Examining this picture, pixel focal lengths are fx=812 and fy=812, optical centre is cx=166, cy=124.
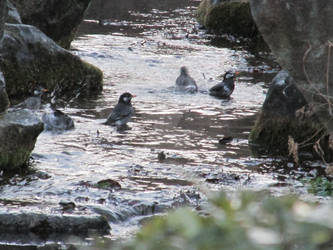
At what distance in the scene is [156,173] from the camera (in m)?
8.83

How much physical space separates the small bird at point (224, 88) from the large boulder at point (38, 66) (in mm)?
1953

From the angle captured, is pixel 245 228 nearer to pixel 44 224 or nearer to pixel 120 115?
pixel 44 224

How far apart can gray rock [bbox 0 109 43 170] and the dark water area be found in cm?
21

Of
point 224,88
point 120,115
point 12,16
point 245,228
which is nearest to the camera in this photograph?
point 245,228

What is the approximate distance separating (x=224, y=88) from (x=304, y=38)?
27.1 feet

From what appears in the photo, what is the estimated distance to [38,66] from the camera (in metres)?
13.3

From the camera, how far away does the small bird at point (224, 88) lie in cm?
1346

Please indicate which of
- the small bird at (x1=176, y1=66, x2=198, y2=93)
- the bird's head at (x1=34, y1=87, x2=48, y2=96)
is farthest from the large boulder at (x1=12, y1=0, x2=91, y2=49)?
the small bird at (x1=176, y1=66, x2=198, y2=93)

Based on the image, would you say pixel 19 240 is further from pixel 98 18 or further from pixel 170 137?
pixel 98 18

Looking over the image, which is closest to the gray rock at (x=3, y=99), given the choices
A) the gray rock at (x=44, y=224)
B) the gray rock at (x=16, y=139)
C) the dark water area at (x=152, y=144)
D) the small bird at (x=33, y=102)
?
the gray rock at (x=16, y=139)

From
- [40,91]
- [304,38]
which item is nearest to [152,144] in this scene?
[40,91]

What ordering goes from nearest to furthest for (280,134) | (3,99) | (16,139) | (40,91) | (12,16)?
(16,139)
(3,99)
(280,134)
(40,91)
(12,16)

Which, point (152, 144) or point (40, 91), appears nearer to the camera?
point (152, 144)

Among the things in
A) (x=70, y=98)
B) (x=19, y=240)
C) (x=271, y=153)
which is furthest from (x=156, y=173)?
(x=70, y=98)
